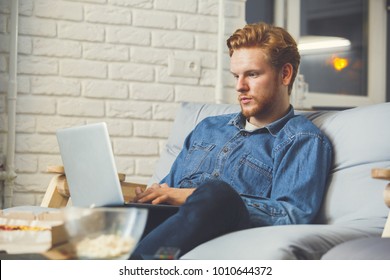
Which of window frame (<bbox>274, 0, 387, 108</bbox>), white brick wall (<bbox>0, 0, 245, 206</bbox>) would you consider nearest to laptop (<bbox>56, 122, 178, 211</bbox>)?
white brick wall (<bbox>0, 0, 245, 206</bbox>)

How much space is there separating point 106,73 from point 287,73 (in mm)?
954

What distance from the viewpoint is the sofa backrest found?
159 centimetres

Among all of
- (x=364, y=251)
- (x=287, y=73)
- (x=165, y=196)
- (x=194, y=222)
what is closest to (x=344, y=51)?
(x=287, y=73)

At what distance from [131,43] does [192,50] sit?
0.27 meters

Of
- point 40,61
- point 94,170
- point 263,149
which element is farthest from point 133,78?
point 94,170

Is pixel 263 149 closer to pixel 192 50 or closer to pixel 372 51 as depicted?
pixel 192 50

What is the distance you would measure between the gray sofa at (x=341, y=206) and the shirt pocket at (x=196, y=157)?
297 millimetres

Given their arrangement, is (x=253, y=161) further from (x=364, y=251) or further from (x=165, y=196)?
(x=364, y=251)

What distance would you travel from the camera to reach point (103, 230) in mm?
880

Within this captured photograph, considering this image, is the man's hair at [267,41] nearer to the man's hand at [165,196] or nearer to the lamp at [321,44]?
the man's hand at [165,196]

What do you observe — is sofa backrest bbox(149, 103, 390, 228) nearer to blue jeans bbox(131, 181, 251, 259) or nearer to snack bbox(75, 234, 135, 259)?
blue jeans bbox(131, 181, 251, 259)

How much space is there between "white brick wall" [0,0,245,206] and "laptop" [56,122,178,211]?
1142mm

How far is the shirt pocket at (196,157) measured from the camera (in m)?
1.87

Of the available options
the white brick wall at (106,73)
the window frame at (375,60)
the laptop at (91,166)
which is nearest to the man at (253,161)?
the laptop at (91,166)
